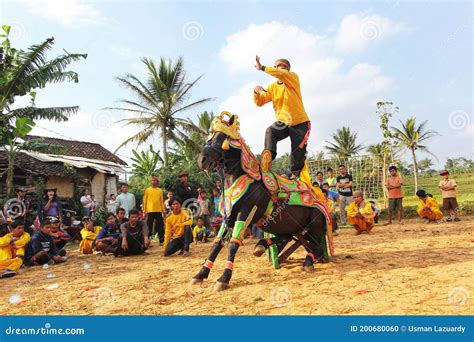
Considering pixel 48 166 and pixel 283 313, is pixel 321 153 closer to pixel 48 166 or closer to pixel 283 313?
pixel 48 166

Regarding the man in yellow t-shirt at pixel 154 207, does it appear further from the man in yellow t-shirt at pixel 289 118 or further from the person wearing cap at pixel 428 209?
the person wearing cap at pixel 428 209

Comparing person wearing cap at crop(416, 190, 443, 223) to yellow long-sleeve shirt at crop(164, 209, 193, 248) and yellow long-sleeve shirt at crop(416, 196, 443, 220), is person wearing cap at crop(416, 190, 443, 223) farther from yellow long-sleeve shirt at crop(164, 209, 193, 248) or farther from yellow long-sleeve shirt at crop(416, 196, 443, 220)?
yellow long-sleeve shirt at crop(164, 209, 193, 248)

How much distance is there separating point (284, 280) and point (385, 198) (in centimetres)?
1036

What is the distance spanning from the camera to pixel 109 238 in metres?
8.00

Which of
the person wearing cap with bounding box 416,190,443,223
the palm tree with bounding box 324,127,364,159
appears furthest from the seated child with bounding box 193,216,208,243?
the palm tree with bounding box 324,127,364,159

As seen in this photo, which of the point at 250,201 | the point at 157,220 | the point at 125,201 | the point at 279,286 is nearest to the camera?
the point at 279,286

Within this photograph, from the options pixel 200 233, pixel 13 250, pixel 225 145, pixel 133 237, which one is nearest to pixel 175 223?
pixel 133 237

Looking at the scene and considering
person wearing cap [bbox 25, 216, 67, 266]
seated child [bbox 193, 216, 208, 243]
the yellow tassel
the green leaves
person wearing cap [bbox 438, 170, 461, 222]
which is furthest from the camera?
the green leaves

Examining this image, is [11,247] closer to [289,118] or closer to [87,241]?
[87,241]

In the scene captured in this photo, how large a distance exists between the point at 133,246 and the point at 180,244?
3.61 feet

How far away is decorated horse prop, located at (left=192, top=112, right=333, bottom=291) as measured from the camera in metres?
4.42

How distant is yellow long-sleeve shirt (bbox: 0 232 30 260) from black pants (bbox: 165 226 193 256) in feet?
8.58

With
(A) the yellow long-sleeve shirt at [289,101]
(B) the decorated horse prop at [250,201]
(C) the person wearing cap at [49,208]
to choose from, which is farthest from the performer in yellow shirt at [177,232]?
(C) the person wearing cap at [49,208]

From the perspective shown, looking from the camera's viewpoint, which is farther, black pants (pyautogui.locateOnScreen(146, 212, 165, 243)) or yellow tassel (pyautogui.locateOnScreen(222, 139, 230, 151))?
black pants (pyautogui.locateOnScreen(146, 212, 165, 243))
